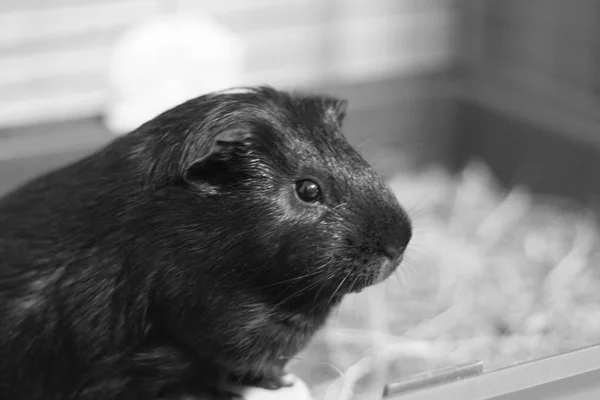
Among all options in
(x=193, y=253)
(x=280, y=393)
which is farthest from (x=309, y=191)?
(x=280, y=393)

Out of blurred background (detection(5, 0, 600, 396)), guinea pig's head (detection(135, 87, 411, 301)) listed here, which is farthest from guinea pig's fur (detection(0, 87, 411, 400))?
blurred background (detection(5, 0, 600, 396))

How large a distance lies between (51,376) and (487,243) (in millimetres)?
1300

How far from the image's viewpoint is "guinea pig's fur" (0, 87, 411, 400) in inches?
44.5

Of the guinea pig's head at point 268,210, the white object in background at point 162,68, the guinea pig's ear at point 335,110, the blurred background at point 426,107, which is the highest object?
the guinea pig's ear at point 335,110

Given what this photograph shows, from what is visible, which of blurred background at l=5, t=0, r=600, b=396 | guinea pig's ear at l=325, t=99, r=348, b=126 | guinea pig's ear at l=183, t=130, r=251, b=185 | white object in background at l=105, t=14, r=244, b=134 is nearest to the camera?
guinea pig's ear at l=183, t=130, r=251, b=185

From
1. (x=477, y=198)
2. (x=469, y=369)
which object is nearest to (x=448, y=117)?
(x=477, y=198)

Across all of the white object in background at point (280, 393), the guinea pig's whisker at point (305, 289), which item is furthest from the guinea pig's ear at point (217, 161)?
the white object in background at point (280, 393)

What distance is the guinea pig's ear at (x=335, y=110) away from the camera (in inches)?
49.9

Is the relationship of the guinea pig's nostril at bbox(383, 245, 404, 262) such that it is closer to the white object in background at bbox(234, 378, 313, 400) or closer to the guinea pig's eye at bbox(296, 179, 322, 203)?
the guinea pig's eye at bbox(296, 179, 322, 203)

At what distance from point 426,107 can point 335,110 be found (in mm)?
1436

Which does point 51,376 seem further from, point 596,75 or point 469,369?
point 596,75

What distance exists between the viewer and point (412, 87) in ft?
8.92

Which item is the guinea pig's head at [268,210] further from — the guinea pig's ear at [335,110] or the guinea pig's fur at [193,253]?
the guinea pig's ear at [335,110]

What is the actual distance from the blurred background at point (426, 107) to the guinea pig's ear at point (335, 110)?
51 cm
